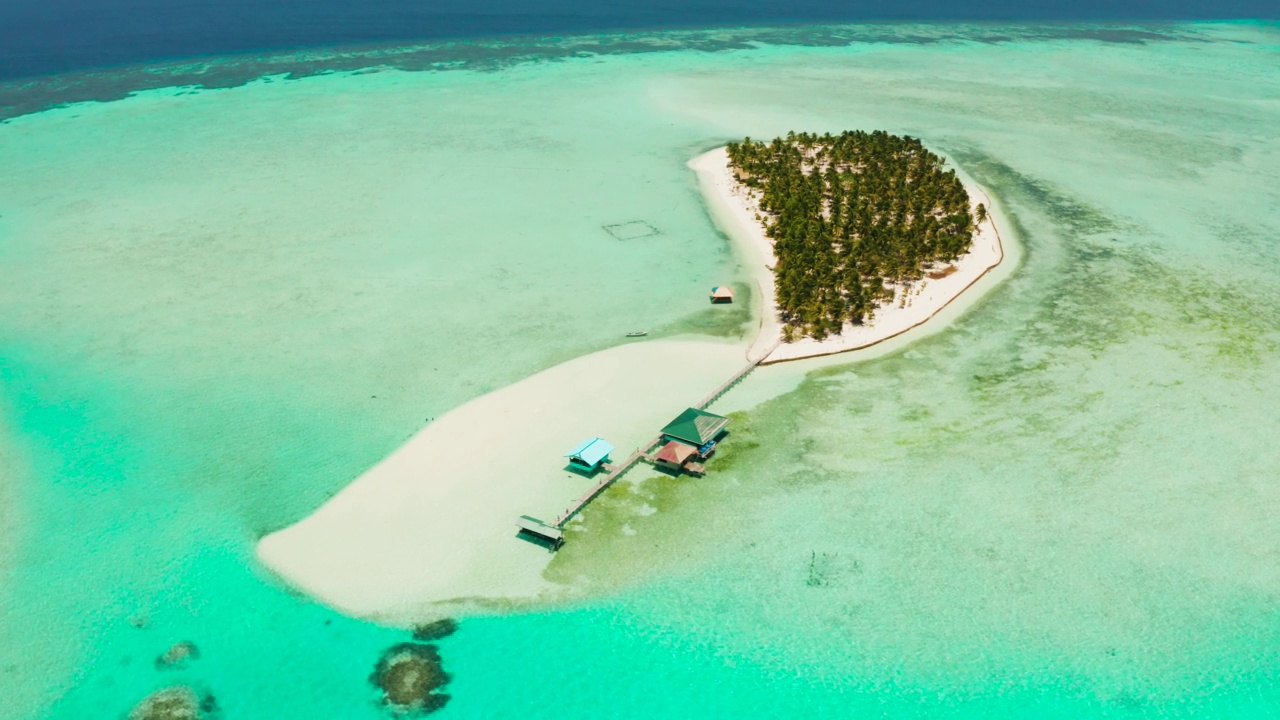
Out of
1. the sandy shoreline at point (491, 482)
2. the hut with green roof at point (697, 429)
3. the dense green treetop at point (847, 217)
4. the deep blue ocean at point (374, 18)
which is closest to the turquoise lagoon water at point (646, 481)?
the sandy shoreline at point (491, 482)

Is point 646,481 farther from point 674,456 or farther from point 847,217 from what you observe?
point 847,217

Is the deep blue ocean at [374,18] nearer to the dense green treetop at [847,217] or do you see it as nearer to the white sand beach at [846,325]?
the dense green treetop at [847,217]

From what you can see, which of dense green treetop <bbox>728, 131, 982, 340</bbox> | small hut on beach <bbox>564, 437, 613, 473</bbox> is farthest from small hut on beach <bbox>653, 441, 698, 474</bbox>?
dense green treetop <bbox>728, 131, 982, 340</bbox>

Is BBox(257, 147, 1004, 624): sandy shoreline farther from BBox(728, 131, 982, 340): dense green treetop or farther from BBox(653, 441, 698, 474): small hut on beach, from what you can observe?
BBox(728, 131, 982, 340): dense green treetop

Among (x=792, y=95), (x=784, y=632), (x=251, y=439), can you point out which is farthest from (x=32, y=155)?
(x=784, y=632)

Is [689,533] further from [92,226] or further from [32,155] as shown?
[32,155]
